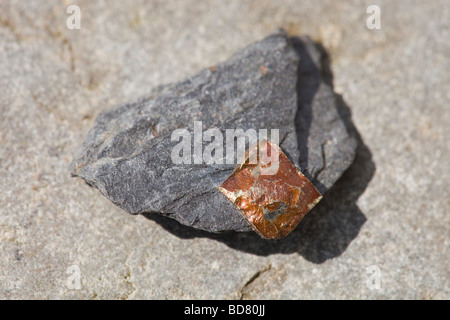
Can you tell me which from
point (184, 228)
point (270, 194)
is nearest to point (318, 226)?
point (270, 194)

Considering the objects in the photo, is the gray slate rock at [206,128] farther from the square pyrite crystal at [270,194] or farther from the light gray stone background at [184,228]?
the light gray stone background at [184,228]

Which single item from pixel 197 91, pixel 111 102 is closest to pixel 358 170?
pixel 197 91

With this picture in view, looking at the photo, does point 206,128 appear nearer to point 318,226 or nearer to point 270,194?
point 270,194

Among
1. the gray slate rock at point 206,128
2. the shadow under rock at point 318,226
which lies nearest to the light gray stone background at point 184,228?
the shadow under rock at point 318,226

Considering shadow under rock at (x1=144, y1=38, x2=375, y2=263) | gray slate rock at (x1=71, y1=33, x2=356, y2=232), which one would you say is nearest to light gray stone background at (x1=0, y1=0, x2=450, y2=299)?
shadow under rock at (x1=144, y1=38, x2=375, y2=263)

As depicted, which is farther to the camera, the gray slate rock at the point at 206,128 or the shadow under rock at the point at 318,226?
the shadow under rock at the point at 318,226

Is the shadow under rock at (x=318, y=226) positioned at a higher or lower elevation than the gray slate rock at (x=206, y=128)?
lower

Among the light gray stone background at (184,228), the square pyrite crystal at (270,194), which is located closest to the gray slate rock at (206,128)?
the square pyrite crystal at (270,194)
